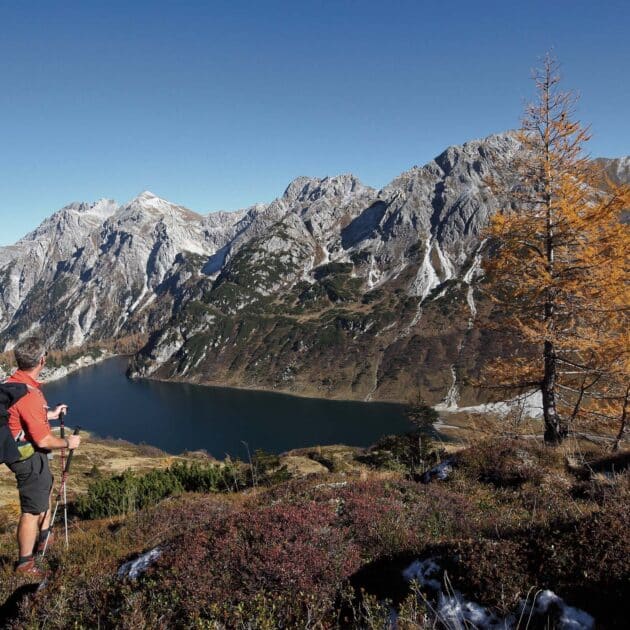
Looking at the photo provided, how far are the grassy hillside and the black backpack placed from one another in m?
1.94

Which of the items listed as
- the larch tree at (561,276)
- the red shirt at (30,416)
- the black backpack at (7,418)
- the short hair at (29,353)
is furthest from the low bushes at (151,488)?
the larch tree at (561,276)

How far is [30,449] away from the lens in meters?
7.48

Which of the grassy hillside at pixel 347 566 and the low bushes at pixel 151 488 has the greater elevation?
the grassy hillside at pixel 347 566

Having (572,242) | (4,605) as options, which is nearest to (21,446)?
(4,605)

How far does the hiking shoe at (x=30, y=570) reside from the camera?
694 cm

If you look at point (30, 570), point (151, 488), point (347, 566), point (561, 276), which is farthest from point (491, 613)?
point (151, 488)

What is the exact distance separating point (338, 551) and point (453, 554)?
5.26 feet

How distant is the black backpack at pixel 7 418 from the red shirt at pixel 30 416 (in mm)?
92

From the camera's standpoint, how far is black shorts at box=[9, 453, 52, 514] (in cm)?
754

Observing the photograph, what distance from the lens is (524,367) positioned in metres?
16.1

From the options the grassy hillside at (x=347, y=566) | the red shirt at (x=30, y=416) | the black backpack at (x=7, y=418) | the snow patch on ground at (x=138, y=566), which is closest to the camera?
the grassy hillside at (x=347, y=566)

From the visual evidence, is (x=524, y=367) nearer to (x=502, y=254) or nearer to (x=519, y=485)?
(x=502, y=254)

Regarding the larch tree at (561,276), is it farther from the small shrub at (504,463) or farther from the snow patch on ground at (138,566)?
the snow patch on ground at (138,566)

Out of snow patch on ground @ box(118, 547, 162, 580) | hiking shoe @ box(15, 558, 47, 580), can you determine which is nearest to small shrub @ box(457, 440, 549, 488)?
snow patch on ground @ box(118, 547, 162, 580)
